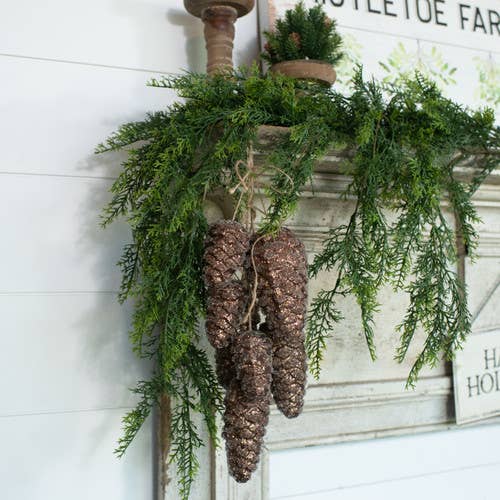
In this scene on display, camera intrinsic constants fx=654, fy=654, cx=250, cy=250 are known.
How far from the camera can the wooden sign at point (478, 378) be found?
1165 millimetres

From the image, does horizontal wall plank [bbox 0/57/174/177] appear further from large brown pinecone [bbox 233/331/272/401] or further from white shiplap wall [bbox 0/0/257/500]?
large brown pinecone [bbox 233/331/272/401]

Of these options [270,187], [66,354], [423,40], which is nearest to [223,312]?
[270,187]

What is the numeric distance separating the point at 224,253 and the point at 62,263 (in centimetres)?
34

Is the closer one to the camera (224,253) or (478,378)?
(224,253)

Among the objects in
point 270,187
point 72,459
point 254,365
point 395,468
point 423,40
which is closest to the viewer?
point 254,365

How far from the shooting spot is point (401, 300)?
44.7 inches

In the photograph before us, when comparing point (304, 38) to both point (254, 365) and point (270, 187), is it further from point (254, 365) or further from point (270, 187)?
point (254, 365)

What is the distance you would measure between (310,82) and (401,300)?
420mm

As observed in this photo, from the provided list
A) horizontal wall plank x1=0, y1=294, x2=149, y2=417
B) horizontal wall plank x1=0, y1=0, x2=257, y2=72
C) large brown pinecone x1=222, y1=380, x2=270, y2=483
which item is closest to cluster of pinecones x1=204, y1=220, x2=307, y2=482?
large brown pinecone x1=222, y1=380, x2=270, y2=483

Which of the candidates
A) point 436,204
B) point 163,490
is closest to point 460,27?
point 436,204

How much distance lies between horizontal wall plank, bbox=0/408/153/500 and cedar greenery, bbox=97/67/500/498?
98mm

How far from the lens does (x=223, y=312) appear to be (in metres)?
0.74

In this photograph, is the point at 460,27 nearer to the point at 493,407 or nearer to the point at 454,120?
the point at 454,120

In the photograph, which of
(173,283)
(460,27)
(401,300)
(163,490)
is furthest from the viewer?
A: (460,27)
